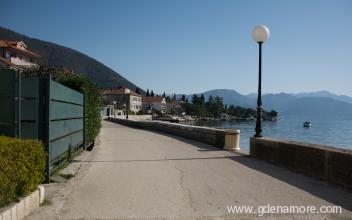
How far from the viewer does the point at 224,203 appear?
25.6 ft

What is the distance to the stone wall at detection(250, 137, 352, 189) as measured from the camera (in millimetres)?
9469

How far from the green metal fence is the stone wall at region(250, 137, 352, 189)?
5.72m

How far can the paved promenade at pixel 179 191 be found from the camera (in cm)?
709

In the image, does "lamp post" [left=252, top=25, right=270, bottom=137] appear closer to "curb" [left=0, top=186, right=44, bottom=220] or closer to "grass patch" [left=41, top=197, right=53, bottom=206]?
"grass patch" [left=41, top=197, right=53, bottom=206]

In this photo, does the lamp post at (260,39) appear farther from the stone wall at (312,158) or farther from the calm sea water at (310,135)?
the calm sea water at (310,135)

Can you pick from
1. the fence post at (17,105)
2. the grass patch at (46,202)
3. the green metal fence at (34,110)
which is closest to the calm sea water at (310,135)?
the green metal fence at (34,110)

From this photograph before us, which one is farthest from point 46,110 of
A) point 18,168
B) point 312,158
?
point 312,158

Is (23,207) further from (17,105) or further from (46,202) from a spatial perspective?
(17,105)

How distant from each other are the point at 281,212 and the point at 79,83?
10.6m

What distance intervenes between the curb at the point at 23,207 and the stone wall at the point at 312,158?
5828 mm

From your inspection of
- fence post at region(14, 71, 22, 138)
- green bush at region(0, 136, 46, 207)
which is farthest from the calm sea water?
green bush at region(0, 136, 46, 207)

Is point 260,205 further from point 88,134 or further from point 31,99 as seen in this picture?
point 88,134

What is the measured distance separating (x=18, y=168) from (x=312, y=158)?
277 inches

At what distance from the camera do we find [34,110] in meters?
8.60
